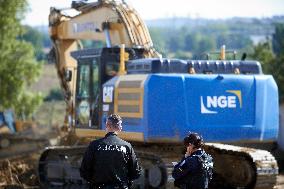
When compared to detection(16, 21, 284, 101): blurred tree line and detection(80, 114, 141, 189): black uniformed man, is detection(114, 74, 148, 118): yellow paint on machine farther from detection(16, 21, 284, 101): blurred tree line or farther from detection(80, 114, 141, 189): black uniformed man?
detection(80, 114, 141, 189): black uniformed man

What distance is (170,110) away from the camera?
13.4m

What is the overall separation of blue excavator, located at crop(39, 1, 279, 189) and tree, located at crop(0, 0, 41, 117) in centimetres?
1703

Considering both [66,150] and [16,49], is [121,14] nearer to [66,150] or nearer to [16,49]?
[66,150]

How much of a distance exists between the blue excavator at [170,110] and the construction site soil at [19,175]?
1.83m

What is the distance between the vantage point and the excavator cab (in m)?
15.1

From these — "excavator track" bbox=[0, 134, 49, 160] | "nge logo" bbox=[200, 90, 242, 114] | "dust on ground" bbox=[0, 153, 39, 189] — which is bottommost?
"excavator track" bbox=[0, 134, 49, 160]

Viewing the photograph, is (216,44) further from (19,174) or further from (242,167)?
(242,167)

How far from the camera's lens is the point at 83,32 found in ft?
59.3

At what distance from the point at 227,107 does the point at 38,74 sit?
69.1ft

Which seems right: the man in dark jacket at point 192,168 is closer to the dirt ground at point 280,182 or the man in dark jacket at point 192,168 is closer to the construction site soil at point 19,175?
the dirt ground at point 280,182

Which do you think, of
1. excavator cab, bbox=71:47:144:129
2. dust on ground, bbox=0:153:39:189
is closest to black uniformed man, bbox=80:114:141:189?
excavator cab, bbox=71:47:144:129

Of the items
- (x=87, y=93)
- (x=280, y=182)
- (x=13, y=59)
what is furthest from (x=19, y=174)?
(x=13, y=59)

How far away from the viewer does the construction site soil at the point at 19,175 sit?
56.2 ft

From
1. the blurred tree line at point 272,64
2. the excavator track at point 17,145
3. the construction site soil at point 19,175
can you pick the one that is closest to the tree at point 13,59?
the excavator track at point 17,145
